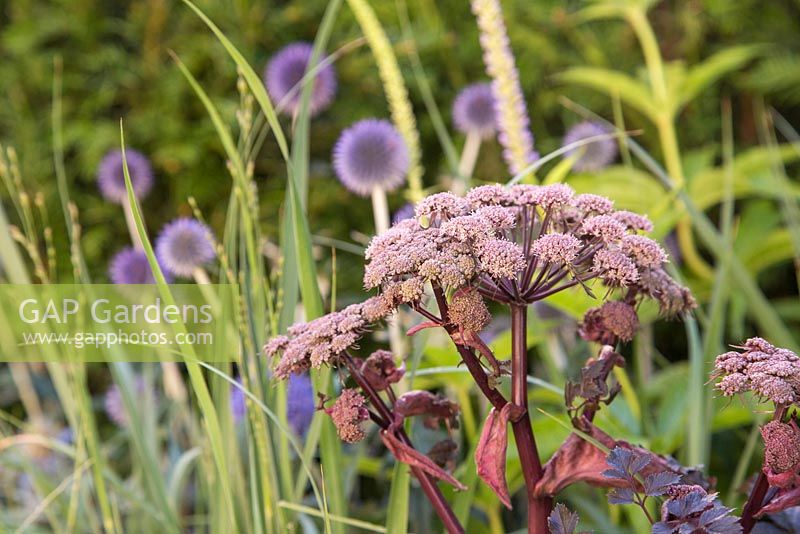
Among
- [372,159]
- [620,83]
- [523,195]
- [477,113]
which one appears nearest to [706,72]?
[620,83]

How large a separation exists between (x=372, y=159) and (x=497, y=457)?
89 cm

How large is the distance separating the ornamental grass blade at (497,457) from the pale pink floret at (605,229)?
135mm

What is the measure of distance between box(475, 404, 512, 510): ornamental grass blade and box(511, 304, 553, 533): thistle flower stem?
2 cm

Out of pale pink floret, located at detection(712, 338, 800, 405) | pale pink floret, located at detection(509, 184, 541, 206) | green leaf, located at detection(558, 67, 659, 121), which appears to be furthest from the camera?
green leaf, located at detection(558, 67, 659, 121)

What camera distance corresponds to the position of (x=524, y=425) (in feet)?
2.20

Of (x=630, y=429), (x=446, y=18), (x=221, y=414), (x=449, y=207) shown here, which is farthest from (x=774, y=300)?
(x=449, y=207)

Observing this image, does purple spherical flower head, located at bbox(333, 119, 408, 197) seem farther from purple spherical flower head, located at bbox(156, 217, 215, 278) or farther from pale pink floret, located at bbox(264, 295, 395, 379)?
pale pink floret, located at bbox(264, 295, 395, 379)

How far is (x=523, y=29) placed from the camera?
6.61ft

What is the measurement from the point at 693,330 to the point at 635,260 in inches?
15.2

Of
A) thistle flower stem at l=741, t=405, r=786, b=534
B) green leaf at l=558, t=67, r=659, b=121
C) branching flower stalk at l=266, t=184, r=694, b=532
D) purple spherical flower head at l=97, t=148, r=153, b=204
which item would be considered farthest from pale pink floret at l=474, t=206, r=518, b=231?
purple spherical flower head at l=97, t=148, r=153, b=204

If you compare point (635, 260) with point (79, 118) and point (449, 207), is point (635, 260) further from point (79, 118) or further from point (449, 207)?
point (79, 118)

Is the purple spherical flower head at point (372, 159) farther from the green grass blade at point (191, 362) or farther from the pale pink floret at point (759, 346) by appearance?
the pale pink floret at point (759, 346)

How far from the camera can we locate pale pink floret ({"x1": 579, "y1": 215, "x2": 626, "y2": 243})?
0.63 metres

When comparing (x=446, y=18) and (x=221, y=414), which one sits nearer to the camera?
(x=221, y=414)
